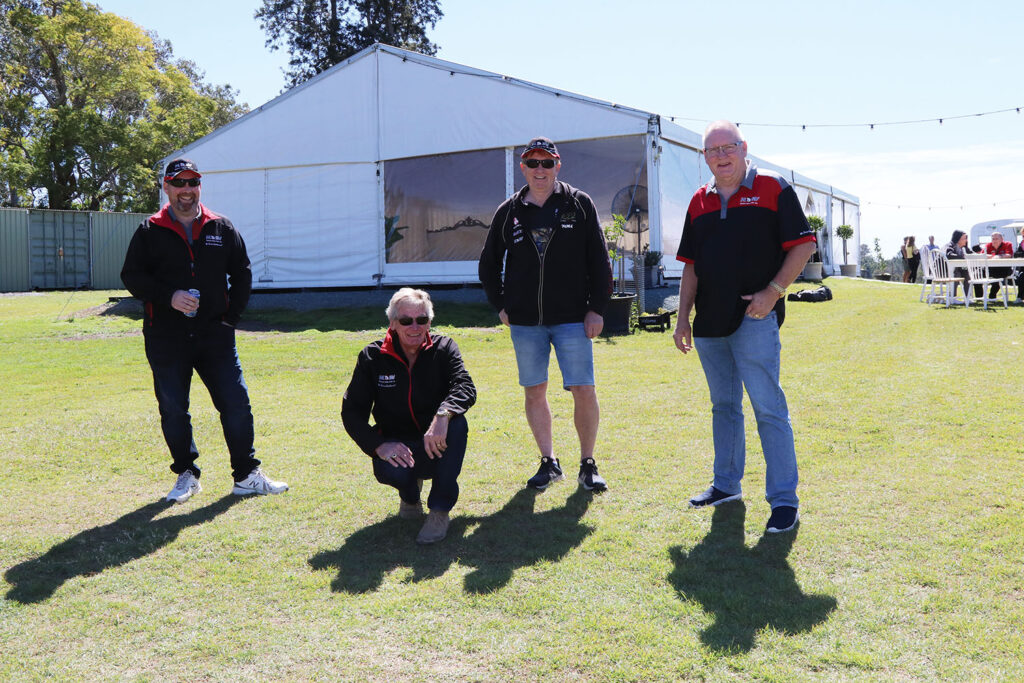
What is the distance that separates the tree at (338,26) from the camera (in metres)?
34.2

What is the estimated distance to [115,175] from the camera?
3700cm

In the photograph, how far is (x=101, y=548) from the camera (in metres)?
3.68

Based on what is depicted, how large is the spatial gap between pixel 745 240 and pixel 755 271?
0.47 ft

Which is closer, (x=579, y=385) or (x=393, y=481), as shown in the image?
(x=393, y=481)

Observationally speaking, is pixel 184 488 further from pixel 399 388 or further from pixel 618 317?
pixel 618 317

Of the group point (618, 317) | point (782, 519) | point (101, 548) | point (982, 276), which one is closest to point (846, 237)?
point (982, 276)

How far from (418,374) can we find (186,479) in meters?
1.58

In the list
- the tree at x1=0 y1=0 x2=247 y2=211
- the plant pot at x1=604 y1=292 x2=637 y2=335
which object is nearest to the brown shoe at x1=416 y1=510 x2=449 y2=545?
the plant pot at x1=604 y1=292 x2=637 y2=335

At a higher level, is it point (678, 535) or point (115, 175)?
point (115, 175)

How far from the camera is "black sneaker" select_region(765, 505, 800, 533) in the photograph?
3.57 meters

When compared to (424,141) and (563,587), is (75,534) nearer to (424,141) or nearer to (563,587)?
(563,587)

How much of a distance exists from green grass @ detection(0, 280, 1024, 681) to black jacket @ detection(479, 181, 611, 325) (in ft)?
3.25

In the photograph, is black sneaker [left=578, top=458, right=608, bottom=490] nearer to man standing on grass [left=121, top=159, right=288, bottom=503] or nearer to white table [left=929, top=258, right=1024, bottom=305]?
man standing on grass [left=121, top=159, right=288, bottom=503]

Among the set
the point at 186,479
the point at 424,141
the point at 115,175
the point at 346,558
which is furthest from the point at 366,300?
the point at 115,175
